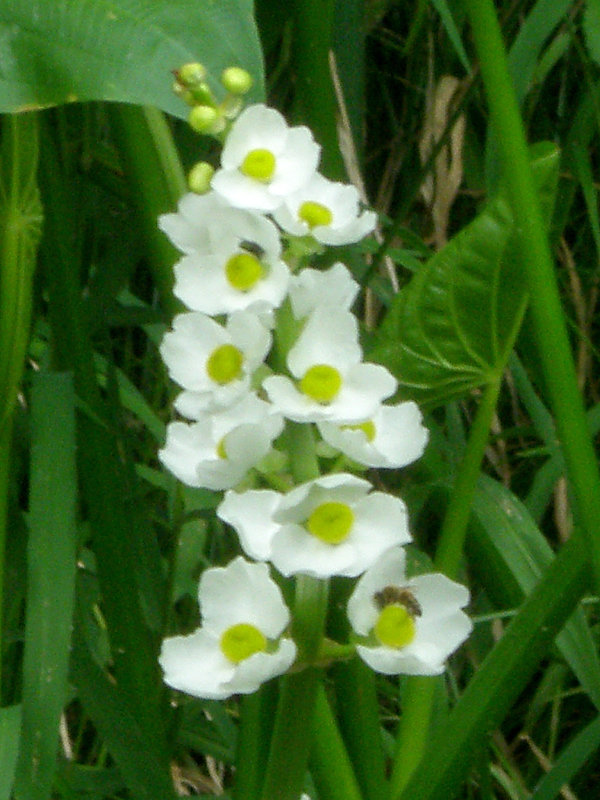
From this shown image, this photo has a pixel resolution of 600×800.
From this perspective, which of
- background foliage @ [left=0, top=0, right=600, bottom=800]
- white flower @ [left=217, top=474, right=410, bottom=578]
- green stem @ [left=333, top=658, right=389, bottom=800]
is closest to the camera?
white flower @ [left=217, top=474, right=410, bottom=578]

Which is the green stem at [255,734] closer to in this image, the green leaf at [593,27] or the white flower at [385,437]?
the white flower at [385,437]

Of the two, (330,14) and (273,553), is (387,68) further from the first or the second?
(273,553)

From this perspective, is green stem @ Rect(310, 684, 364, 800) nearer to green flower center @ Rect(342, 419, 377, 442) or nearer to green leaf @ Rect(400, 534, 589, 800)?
green leaf @ Rect(400, 534, 589, 800)

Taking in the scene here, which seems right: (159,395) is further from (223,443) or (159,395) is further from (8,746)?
(223,443)

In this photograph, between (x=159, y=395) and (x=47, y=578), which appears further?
(x=159, y=395)

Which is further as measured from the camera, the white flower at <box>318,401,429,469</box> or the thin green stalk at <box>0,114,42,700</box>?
the thin green stalk at <box>0,114,42,700</box>

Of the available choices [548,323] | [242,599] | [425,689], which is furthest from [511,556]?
[242,599]

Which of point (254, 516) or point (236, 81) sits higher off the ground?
point (236, 81)

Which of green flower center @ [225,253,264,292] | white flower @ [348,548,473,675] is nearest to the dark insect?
white flower @ [348,548,473,675]
